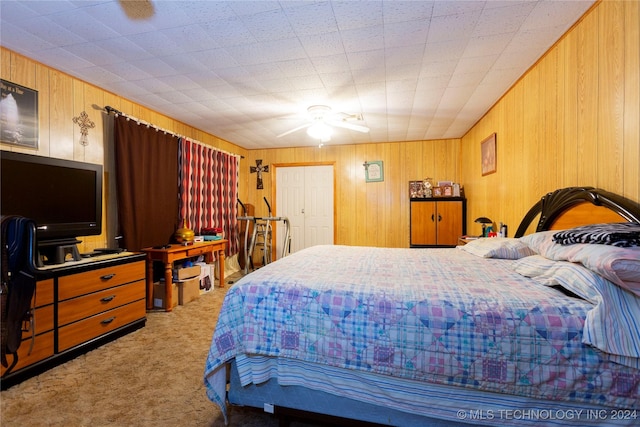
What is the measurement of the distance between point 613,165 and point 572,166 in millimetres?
383

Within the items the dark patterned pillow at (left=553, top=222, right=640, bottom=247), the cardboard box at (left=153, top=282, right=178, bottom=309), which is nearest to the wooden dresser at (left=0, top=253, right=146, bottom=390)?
the cardboard box at (left=153, top=282, right=178, bottom=309)

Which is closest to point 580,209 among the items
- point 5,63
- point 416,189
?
point 416,189

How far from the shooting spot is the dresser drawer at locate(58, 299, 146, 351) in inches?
81.5

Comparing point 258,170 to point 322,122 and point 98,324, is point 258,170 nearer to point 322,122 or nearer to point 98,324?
point 322,122

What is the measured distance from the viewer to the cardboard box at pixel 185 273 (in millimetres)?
3381

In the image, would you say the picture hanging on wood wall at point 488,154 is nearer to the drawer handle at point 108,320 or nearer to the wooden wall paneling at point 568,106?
the wooden wall paneling at point 568,106

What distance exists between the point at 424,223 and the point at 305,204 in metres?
2.25

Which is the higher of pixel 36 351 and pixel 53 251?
pixel 53 251

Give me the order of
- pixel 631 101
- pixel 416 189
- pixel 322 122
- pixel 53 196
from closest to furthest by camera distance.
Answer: pixel 631 101 → pixel 53 196 → pixel 322 122 → pixel 416 189

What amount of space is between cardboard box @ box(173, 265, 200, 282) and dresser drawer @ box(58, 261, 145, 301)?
2.11 ft

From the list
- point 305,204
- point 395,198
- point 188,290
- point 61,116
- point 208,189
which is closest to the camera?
point 61,116

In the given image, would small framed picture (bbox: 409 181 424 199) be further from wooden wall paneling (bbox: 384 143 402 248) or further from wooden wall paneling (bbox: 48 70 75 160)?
wooden wall paneling (bbox: 48 70 75 160)

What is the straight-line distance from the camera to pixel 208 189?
430cm

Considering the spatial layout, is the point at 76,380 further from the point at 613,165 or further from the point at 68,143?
the point at 613,165
